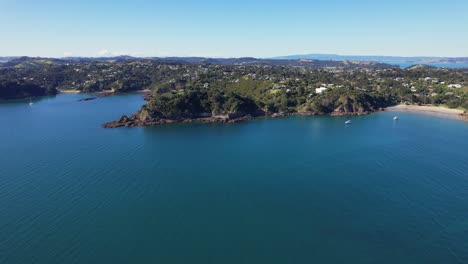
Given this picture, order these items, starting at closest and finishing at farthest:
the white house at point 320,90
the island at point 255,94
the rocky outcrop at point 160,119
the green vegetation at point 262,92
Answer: the rocky outcrop at point 160,119, the island at point 255,94, the green vegetation at point 262,92, the white house at point 320,90

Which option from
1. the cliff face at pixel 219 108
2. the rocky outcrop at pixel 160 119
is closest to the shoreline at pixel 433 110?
the cliff face at pixel 219 108

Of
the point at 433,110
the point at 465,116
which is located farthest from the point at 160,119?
the point at 465,116

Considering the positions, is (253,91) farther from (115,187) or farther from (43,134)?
(115,187)

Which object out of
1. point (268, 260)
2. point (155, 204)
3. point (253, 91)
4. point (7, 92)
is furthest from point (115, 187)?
point (7, 92)

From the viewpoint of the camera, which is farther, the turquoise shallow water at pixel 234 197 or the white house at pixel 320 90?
the white house at pixel 320 90

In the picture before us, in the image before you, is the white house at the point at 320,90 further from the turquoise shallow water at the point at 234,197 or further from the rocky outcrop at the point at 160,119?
the turquoise shallow water at the point at 234,197

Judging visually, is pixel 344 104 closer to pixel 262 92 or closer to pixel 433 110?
pixel 262 92
